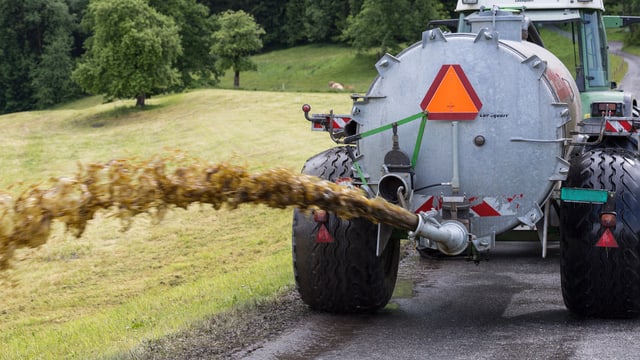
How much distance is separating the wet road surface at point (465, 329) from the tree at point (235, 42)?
2726 inches

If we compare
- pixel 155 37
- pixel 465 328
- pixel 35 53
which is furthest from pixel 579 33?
pixel 35 53

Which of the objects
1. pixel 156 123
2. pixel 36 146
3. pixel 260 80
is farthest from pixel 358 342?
pixel 260 80

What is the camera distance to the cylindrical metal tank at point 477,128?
27.0 feet

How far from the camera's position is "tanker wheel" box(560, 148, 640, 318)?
8.58 m

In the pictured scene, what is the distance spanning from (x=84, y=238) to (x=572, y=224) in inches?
556

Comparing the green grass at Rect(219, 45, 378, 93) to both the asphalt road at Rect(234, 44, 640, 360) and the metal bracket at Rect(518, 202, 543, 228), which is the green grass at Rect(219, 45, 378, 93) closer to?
the asphalt road at Rect(234, 44, 640, 360)

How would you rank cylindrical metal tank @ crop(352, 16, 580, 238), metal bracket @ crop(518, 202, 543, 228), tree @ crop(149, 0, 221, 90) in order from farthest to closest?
tree @ crop(149, 0, 221, 90)
metal bracket @ crop(518, 202, 543, 228)
cylindrical metal tank @ crop(352, 16, 580, 238)

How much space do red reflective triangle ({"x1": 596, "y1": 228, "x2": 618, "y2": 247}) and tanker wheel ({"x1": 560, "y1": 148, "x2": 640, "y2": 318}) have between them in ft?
0.11

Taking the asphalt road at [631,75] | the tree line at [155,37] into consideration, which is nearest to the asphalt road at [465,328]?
the asphalt road at [631,75]

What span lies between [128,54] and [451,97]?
61267 millimetres

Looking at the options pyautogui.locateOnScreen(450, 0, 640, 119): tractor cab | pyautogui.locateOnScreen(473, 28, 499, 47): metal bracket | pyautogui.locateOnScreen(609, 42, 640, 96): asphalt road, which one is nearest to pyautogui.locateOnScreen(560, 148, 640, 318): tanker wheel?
pyautogui.locateOnScreen(473, 28, 499, 47): metal bracket

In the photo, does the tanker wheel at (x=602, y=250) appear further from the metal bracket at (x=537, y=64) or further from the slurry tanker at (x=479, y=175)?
the metal bracket at (x=537, y=64)

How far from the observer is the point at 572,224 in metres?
8.72

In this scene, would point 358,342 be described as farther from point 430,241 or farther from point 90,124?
point 90,124
